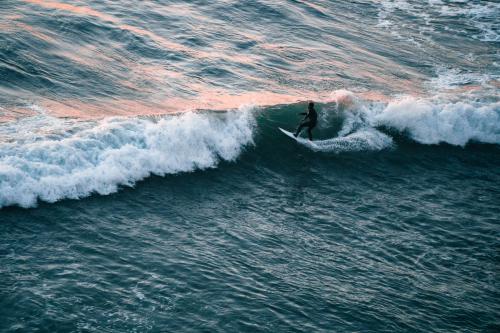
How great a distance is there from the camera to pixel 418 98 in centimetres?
2456

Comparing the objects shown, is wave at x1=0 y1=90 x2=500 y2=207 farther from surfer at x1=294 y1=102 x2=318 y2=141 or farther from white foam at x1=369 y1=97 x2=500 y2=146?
surfer at x1=294 y1=102 x2=318 y2=141

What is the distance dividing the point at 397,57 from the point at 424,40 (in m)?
4.19

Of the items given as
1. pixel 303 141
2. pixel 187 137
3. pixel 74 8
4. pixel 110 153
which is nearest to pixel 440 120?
pixel 303 141

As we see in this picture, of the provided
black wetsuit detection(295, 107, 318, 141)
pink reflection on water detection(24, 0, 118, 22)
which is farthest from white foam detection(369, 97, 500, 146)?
pink reflection on water detection(24, 0, 118, 22)

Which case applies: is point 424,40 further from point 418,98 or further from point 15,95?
point 15,95

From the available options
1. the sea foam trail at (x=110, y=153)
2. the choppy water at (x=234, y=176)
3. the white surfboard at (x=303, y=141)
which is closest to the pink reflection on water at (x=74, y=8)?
the choppy water at (x=234, y=176)

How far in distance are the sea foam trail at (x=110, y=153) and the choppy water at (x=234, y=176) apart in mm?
55

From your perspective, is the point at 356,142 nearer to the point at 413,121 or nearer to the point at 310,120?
the point at 310,120

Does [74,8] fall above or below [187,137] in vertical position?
above

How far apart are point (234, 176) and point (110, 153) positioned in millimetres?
3857

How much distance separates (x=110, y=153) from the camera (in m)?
16.5

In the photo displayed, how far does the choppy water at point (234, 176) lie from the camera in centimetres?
1207

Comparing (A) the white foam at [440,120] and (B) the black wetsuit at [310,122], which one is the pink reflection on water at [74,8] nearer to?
(B) the black wetsuit at [310,122]

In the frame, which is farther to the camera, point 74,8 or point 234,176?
point 74,8
